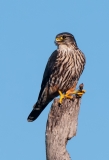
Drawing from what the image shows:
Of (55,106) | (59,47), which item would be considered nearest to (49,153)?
(55,106)

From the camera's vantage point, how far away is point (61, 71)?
9359 millimetres

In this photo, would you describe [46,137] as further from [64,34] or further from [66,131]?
[64,34]

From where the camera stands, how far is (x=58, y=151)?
701 centimetres

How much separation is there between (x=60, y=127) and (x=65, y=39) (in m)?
3.00

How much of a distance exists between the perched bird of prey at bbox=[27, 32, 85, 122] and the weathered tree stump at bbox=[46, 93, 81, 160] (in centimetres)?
174

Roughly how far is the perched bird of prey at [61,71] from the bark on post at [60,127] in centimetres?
174

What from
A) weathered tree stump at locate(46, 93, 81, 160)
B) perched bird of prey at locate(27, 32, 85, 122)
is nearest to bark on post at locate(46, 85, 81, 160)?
weathered tree stump at locate(46, 93, 81, 160)

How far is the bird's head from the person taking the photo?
971 cm

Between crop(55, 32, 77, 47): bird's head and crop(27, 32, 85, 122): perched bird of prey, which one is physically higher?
crop(55, 32, 77, 47): bird's head

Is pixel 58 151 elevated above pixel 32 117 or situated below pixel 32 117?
below

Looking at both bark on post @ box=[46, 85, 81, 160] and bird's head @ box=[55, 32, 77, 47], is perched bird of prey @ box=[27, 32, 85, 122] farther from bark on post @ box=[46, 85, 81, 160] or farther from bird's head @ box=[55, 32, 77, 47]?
bark on post @ box=[46, 85, 81, 160]

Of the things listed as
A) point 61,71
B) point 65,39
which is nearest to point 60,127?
point 61,71

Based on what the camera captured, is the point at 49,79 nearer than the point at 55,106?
No

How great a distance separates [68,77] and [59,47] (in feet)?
2.28
